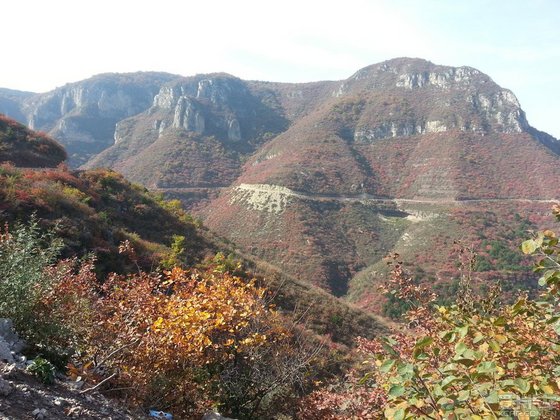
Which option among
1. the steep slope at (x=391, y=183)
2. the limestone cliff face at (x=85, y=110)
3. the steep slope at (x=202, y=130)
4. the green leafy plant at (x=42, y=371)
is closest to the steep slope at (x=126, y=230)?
the green leafy plant at (x=42, y=371)

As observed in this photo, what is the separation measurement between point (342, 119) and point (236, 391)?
11988 centimetres

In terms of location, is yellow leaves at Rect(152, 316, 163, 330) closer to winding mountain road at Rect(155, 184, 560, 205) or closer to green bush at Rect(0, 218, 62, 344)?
green bush at Rect(0, 218, 62, 344)

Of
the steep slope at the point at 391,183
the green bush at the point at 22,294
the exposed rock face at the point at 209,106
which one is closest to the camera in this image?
the green bush at the point at 22,294

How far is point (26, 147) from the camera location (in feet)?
94.8

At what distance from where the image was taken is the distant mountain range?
58.0 meters

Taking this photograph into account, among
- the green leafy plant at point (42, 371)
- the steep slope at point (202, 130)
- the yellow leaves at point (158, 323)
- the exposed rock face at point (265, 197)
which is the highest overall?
the steep slope at point (202, 130)

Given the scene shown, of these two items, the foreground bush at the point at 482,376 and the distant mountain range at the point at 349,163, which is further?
the distant mountain range at the point at 349,163

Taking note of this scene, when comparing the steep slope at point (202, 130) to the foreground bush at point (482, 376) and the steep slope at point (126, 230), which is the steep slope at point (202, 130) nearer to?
the steep slope at point (126, 230)

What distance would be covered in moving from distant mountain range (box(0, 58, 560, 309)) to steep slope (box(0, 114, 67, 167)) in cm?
2964

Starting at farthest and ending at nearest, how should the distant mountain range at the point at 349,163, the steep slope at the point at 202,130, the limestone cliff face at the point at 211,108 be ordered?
the limestone cliff face at the point at 211,108, the steep slope at the point at 202,130, the distant mountain range at the point at 349,163

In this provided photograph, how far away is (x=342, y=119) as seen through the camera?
120812mm

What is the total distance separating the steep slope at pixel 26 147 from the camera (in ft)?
87.6

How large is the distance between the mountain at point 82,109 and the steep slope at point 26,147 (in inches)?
5202

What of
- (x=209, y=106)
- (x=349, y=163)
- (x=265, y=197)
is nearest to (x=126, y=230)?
(x=265, y=197)
